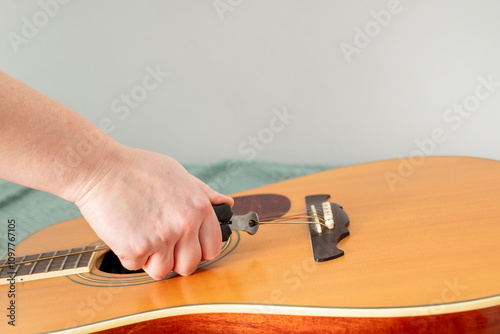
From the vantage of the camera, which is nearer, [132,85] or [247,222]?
[247,222]

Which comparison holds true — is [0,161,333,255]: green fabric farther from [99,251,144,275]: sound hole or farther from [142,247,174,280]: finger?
[142,247,174,280]: finger

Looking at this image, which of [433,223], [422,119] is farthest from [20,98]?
[422,119]

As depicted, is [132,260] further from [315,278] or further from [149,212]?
[315,278]

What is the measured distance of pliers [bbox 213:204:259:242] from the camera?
2.52 feet

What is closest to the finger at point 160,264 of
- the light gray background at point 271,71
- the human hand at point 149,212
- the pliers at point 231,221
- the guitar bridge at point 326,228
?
the human hand at point 149,212

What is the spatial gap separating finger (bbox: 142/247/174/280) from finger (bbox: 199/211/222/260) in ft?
0.18

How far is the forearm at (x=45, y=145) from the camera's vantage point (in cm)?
58

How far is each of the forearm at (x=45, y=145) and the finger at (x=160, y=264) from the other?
5.4 inches

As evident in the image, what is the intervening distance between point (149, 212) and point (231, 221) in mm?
173

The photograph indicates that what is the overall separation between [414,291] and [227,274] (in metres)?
0.27

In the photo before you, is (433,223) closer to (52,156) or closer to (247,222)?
(247,222)

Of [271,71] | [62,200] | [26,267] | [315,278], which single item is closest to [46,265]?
[26,267]

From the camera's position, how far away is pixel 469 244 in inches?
27.8

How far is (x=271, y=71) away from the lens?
5.80ft
